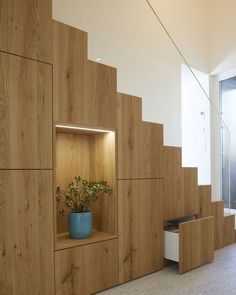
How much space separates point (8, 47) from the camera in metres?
2.09

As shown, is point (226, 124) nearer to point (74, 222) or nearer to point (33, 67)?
point (74, 222)

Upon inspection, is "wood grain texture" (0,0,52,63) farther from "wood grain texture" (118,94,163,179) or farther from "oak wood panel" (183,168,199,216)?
"oak wood panel" (183,168,199,216)

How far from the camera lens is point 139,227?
296 centimetres

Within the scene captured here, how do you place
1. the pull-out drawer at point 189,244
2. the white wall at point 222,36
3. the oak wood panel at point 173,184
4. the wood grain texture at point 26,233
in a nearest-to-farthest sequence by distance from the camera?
1. the wood grain texture at point 26,233
2. the pull-out drawer at point 189,244
3. the oak wood panel at point 173,184
4. the white wall at point 222,36

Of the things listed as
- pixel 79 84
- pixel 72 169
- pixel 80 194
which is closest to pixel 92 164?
pixel 72 169

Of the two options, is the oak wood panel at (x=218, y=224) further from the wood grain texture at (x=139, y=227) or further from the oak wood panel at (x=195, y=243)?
the wood grain texture at (x=139, y=227)

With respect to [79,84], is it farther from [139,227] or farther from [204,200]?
[204,200]

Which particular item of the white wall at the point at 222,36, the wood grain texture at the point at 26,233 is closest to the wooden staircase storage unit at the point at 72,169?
the wood grain texture at the point at 26,233

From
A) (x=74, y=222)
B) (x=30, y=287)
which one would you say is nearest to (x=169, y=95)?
(x=74, y=222)

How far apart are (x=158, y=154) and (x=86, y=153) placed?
0.83 metres

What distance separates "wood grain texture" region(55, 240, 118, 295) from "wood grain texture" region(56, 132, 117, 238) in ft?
0.85

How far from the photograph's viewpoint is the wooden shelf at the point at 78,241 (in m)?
2.44

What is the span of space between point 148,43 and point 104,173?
2.17m

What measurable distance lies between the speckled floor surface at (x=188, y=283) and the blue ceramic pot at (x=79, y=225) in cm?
56
